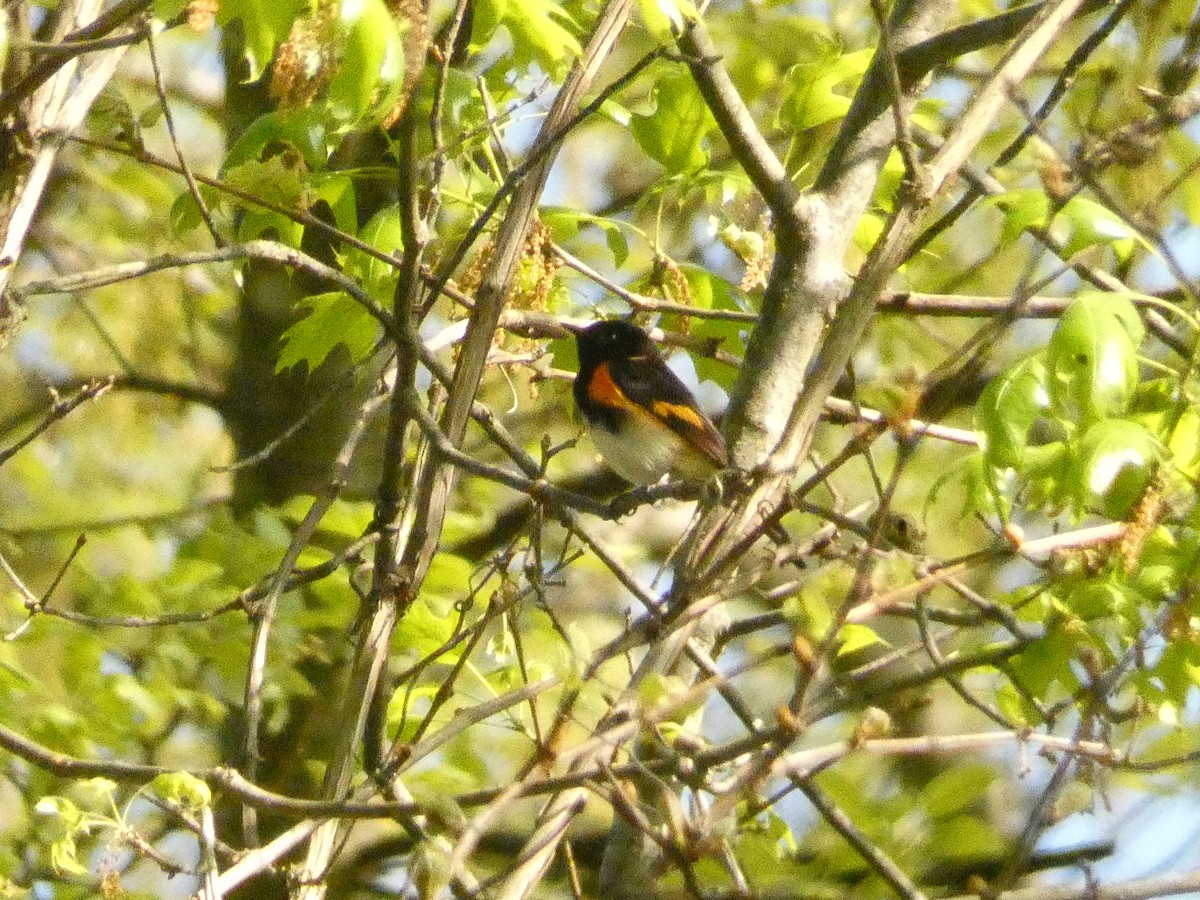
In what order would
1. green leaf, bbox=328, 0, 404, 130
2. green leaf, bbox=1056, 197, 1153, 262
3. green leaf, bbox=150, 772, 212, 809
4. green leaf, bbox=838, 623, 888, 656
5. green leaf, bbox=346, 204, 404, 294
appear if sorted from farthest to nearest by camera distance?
1. green leaf, bbox=346, 204, 404, 294
2. green leaf, bbox=838, 623, 888, 656
3. green leaf, bbox=1056, 197, 1153, 262
4. green leaf, bbox=150, 772, 212, 809
5. green leaf, bbox=328, 0, 404, 130

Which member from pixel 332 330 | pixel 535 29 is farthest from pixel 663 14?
pixel 332 330

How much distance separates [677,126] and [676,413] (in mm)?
1224

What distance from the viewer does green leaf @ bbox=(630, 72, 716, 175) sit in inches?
128

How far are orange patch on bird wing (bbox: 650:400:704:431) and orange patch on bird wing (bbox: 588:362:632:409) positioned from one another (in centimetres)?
9

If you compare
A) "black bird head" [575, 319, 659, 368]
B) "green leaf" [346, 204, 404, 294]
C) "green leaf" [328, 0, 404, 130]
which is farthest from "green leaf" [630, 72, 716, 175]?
"green leaf" [328, 0, 404, 130]

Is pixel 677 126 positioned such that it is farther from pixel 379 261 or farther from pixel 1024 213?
pixel 1024 213

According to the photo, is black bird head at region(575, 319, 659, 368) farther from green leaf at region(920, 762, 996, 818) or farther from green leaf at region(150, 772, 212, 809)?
green leaf at region(150, 772, 212, 809)

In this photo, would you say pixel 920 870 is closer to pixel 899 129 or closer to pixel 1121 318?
pixel 1121 318

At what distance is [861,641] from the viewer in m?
2.94

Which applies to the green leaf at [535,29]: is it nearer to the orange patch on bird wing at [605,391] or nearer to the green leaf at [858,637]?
the green leaf at [858,637]

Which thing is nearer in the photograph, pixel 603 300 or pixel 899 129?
pixel 899 129

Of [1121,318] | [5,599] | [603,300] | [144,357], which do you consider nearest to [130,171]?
[144,357]

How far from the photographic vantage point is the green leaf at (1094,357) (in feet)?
7.83

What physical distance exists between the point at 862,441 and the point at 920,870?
1.97 m
